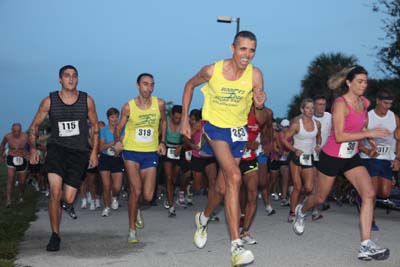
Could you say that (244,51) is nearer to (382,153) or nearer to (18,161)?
(382,153)

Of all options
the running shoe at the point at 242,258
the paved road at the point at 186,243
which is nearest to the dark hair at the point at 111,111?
the paved road at the point at 186,243

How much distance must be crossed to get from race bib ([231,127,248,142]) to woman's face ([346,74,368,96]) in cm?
135

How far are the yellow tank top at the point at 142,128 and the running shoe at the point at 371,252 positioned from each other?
132 inches

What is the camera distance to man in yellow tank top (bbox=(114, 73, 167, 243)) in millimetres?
8805

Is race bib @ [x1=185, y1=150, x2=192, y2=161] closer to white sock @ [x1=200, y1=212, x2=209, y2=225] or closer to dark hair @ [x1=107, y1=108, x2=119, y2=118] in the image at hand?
dark hair @ [x1=107, y1=108, x2=119, y2=118]

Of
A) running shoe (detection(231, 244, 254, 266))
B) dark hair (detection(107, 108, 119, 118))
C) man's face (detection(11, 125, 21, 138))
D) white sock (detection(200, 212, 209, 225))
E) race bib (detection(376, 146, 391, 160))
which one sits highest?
dark hair (detection(107, 108, 119, 118))

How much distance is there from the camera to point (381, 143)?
976 cm

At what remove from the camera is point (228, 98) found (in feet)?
21.9

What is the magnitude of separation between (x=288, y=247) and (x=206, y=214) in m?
1.02

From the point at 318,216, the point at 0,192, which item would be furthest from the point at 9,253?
the point at 0,192

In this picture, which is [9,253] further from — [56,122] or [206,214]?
[206,214]

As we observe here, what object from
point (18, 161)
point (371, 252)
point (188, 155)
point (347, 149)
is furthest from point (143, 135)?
point (18, 161)

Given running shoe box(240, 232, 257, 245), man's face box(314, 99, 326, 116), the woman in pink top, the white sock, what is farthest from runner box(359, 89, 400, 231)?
the white sock

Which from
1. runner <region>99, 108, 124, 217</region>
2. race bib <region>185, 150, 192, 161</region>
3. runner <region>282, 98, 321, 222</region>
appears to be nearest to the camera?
runner <region>282, 98, 321, 222</region>
